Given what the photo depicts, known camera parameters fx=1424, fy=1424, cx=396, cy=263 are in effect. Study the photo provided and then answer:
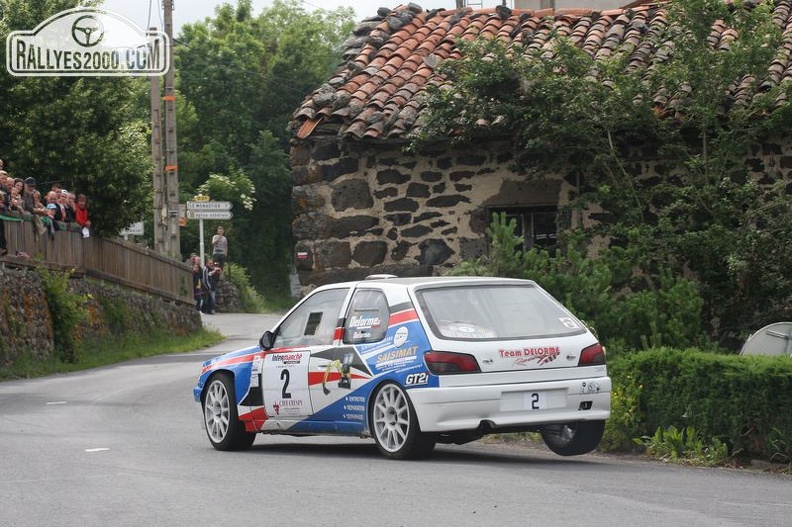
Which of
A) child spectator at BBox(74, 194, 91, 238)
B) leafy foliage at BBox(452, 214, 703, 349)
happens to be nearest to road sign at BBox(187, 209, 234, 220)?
child spectator at BBox(74, 194, 91, 238)

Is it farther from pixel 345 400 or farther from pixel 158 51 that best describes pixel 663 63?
pixel 158 51

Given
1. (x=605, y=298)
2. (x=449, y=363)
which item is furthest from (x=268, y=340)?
Answer: (x=605, y=298)

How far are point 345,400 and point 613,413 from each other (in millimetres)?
2403

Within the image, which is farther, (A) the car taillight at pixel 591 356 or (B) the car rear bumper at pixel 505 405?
(A) the car taillight at pixel 591 356

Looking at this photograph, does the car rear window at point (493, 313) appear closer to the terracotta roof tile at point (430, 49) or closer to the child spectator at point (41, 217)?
the terracotta roof tile at point (430, 49)

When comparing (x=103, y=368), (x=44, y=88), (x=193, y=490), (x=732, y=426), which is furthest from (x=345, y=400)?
(x=44, y=88)

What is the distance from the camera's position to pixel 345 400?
11656mm

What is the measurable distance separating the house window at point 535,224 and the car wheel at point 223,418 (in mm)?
6447

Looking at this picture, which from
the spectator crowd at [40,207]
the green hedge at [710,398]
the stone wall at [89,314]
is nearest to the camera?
the green hedge at [710,398]

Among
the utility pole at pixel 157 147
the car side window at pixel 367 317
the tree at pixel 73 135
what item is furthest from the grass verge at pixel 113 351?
the car side window at pixel 367 317

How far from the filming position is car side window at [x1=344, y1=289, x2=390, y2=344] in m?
11.6

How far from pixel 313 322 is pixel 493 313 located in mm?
1819

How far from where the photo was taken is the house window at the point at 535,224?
736 inches

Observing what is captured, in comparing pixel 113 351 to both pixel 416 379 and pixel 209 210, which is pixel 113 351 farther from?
pixel 416 379
